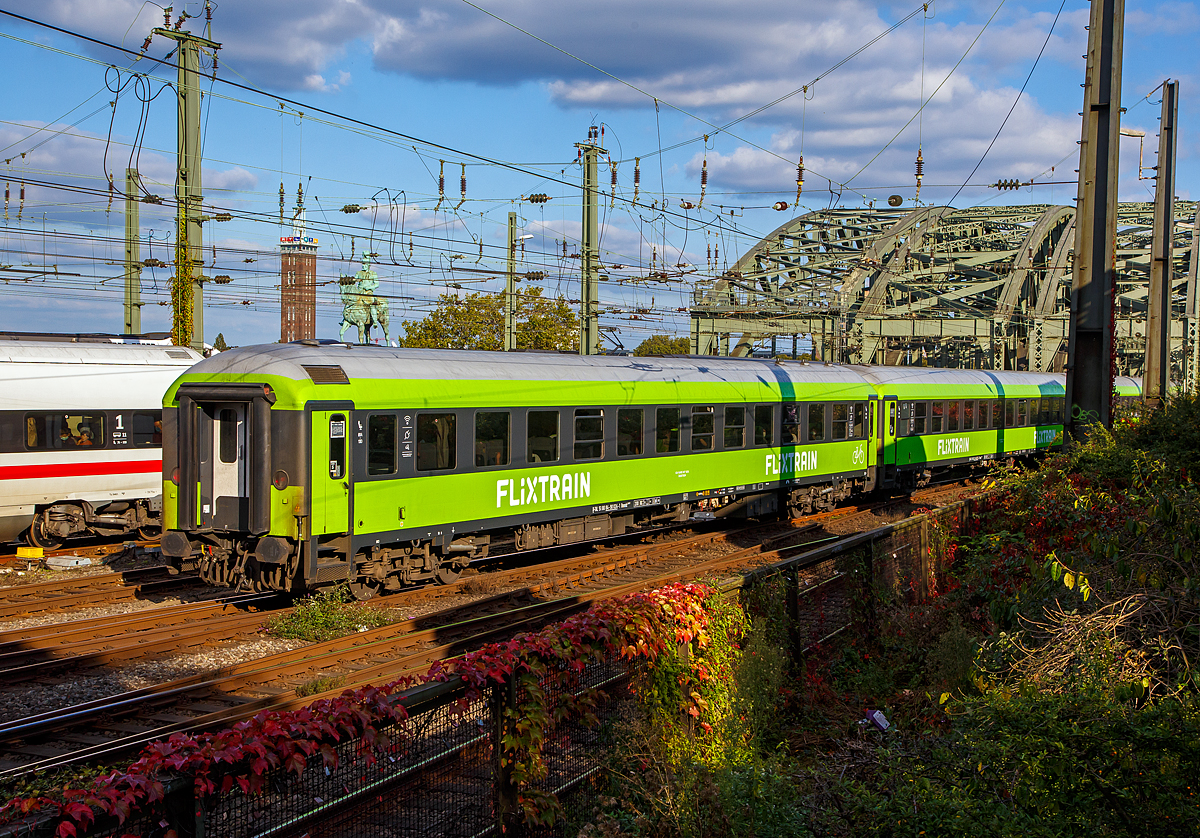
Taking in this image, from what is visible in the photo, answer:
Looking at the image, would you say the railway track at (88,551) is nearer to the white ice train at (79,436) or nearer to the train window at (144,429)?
the white ice train at (79,436)

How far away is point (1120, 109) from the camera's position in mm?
11344

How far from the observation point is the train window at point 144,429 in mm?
17500

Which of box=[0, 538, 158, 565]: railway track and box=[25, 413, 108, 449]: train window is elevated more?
box=[25, 413, 108, 449]: train window

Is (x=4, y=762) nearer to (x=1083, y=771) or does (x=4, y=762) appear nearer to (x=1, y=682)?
(x=1, y=682)

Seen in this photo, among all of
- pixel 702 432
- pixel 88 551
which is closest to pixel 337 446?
pixel 702 432

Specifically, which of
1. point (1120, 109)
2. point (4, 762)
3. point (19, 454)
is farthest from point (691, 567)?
point (19, 454)

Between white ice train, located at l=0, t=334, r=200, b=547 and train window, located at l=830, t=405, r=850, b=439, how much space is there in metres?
13.7

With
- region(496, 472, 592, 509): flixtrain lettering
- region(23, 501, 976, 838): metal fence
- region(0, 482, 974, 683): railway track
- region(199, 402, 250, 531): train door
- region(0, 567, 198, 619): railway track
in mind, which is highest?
region(199, 402, 250, 531): train door

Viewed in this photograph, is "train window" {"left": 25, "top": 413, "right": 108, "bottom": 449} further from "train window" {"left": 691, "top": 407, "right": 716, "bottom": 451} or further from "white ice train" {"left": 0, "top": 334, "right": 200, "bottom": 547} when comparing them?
"train window" {"left": 691, "top": 407, "right": 716, "bottom": 451}

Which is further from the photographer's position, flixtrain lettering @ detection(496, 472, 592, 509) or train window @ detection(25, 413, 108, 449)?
train window @ detection(25, 413, 108, 449)

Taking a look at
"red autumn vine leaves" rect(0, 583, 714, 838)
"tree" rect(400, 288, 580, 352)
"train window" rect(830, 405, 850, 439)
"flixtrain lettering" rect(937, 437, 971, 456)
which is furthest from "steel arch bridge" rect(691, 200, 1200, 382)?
"red autumn vine leaves" rect(0, 583, 714, 838)

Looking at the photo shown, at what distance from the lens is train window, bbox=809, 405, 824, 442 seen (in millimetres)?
20266

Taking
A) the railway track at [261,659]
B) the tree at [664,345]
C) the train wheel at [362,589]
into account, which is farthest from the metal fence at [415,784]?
the tree at [664,345]

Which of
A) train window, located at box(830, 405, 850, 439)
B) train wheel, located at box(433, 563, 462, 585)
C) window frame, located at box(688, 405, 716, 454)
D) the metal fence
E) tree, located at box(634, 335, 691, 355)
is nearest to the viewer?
the metal fence
